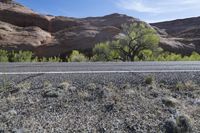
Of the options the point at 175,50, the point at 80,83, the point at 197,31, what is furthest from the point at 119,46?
the point at 197,31

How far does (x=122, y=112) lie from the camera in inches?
214

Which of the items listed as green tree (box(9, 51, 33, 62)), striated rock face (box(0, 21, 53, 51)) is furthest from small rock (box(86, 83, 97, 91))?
striated rock face (box(0, 21, 53, 51))

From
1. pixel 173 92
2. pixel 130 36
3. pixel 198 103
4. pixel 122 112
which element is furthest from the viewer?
pixel 130 36

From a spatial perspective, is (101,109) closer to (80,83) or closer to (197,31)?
(80,83)

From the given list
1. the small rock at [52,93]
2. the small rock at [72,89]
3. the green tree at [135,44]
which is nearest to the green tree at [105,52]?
the green tree at [135,44]

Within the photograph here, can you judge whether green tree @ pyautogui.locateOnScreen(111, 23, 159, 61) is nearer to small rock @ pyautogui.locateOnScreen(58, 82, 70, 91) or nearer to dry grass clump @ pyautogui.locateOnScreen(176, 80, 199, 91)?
dry grass clump @ pyautogui.locateOnScreen(176, 80, 199, 91)

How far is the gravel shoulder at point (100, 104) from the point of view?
497 cm

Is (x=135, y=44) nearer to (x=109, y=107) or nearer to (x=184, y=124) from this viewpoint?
(x=109, y=107)

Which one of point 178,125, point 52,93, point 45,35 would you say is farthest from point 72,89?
point 45,35

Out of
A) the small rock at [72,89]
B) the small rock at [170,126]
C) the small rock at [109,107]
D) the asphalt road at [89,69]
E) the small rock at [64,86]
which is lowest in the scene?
the small rock at [170,126]

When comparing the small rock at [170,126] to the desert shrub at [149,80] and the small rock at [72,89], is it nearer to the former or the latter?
the small rock at [72,89]

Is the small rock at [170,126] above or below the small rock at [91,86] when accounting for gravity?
below

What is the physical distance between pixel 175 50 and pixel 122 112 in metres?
47.1

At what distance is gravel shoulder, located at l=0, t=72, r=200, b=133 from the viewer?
4969mm
